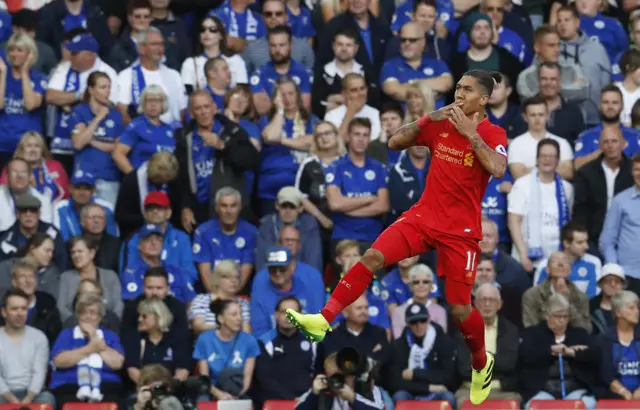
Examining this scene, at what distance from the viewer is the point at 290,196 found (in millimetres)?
17812

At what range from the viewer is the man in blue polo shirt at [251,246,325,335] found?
17312 millimetres

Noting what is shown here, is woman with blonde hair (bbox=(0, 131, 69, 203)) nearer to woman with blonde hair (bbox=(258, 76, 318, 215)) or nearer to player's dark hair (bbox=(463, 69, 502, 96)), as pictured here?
woman with blonde hair (bbox=(258, 76, 318, 215))

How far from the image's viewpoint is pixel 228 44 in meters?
20.1

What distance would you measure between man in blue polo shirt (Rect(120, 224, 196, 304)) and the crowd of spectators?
0.02 meters

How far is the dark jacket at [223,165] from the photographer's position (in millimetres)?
18266

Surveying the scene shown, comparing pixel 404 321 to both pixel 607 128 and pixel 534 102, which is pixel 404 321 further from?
pixel 607 128

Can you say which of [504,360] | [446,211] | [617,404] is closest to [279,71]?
[504,360]

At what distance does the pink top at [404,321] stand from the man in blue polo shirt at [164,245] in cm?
224

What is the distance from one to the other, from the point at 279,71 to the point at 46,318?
4185 millimetres

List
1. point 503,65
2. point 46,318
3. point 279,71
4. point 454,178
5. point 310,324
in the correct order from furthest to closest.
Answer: point 503,65 < point 279,71 < point 46,318 < point 454,178 < point 310,324

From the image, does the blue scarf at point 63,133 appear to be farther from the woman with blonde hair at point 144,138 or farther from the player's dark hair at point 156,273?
the player's dark hair at point 156,273

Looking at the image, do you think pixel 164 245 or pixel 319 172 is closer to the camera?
pixel 164 245

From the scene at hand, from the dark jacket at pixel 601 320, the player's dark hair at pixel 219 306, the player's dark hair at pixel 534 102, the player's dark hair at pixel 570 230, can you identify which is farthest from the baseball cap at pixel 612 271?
the player's dark hair at pixel 219 306

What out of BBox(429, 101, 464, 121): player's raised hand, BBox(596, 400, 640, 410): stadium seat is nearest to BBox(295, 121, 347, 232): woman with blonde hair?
BBox(596, 400, 640, 410): stadium seat
